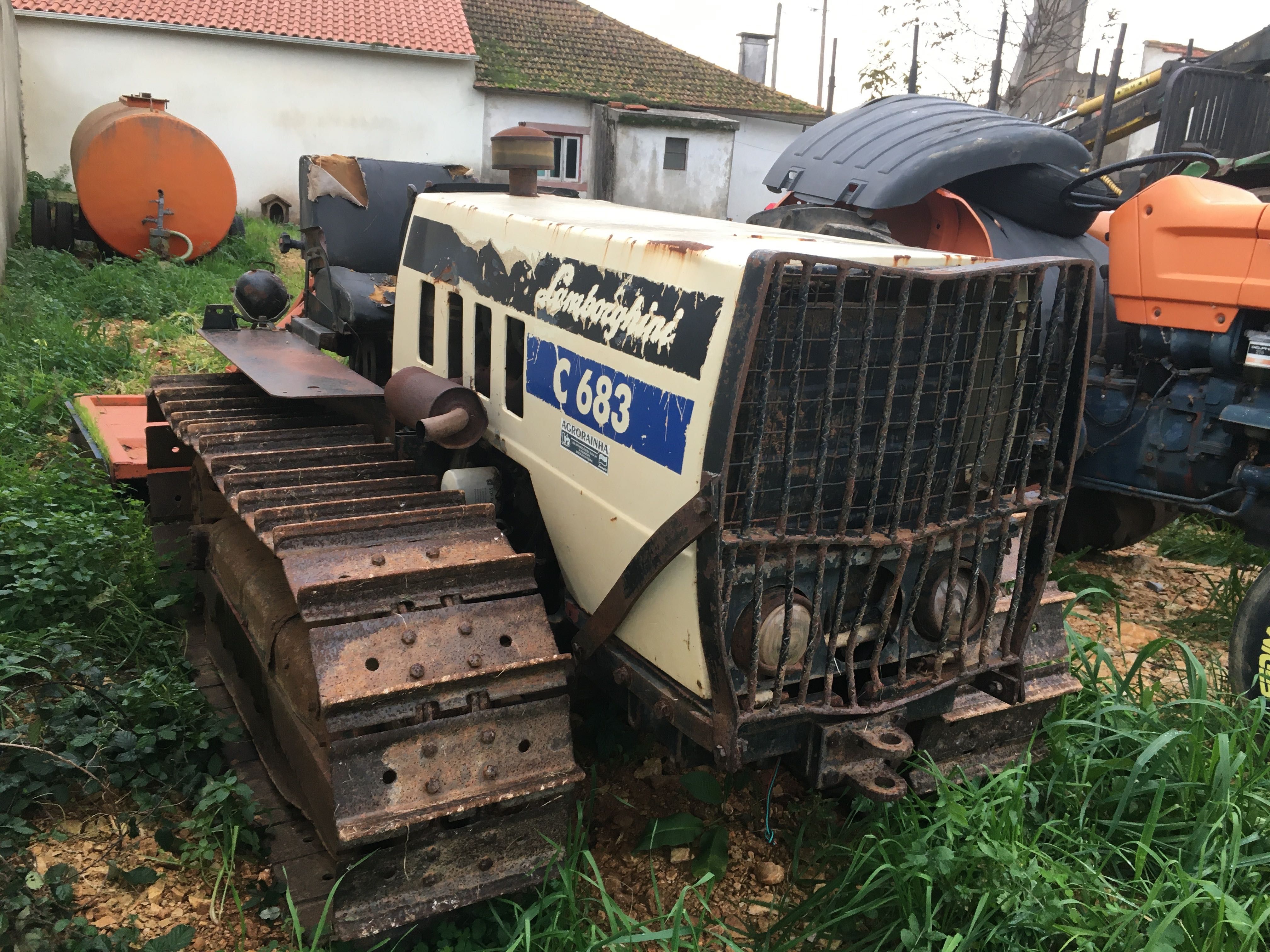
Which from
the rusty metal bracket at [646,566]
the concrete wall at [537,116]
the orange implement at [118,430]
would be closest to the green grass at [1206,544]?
the rusty metal bracket at [646,566]

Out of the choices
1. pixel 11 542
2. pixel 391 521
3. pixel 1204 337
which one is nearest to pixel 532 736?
pixel 391 521

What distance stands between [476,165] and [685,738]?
17779 millimetres

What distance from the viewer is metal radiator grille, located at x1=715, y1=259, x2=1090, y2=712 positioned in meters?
2.32

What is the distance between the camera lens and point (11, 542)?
158 inches

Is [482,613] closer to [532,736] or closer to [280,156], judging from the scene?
[532,736]

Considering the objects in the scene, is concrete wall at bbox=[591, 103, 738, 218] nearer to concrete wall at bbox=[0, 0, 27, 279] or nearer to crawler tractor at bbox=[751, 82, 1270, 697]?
concrete wall at bbox=[0, 0, 27, 279]

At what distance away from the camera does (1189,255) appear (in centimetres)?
387

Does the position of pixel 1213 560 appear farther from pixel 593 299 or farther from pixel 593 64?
pixel 593 64

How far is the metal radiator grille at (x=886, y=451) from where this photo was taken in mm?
2324

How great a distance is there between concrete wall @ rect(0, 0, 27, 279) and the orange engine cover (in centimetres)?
964

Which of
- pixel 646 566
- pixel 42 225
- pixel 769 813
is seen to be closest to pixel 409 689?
pixel 646 566

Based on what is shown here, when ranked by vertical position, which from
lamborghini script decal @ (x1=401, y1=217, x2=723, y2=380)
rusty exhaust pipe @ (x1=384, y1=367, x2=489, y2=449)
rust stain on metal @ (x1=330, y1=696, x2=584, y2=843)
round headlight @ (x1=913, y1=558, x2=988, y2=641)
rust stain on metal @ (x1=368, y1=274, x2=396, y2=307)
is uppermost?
lamborghini script decal @ (x1=401, y1=217, x2=723, y2=380)

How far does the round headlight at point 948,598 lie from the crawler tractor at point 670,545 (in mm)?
10


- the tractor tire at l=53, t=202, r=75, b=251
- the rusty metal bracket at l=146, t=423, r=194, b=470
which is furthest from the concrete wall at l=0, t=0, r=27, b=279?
A: the rusty metal bracket at l=146, t=423, r=194, b=470
